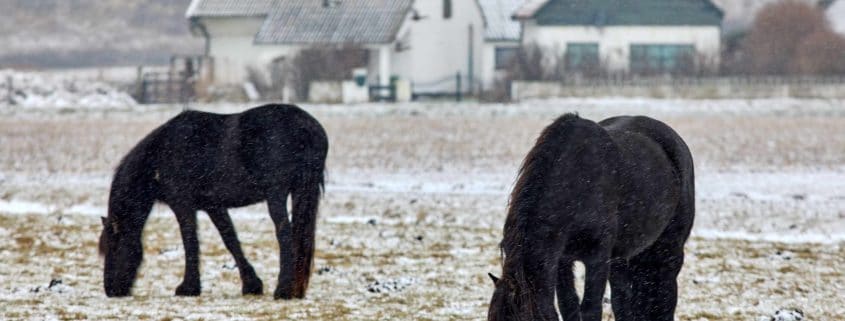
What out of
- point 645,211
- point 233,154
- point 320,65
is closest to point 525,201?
point 645,211

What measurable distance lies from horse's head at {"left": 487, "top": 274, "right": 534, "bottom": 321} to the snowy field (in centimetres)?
274

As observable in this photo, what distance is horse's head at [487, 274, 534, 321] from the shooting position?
21.1 feet

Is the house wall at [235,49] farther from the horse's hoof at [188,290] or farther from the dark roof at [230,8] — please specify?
the horse's hoof at [188,290]

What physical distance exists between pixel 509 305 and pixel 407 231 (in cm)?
810

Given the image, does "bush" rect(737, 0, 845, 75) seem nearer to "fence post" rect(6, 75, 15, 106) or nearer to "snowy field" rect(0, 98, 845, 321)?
"snowy field" rect(0, 98, 845, 321)

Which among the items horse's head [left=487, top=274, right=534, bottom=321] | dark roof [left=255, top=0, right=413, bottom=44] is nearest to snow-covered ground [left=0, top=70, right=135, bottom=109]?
dark roof [left=255, top=0, right=413, bottom=44]

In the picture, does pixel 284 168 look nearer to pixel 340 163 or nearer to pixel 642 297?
pixel 642 297

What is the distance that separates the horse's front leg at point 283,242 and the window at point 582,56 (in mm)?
41529

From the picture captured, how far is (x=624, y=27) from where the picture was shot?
5750cm

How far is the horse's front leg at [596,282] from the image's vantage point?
22.9ft

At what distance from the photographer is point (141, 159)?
33.6 feet

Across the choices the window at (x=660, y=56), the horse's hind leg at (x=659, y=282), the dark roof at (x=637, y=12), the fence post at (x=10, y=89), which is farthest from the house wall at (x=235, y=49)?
the horse's hind leg at (x=659, y=282)

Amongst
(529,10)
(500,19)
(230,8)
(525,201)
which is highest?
(525,201)

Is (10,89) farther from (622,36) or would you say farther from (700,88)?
(622,36)
